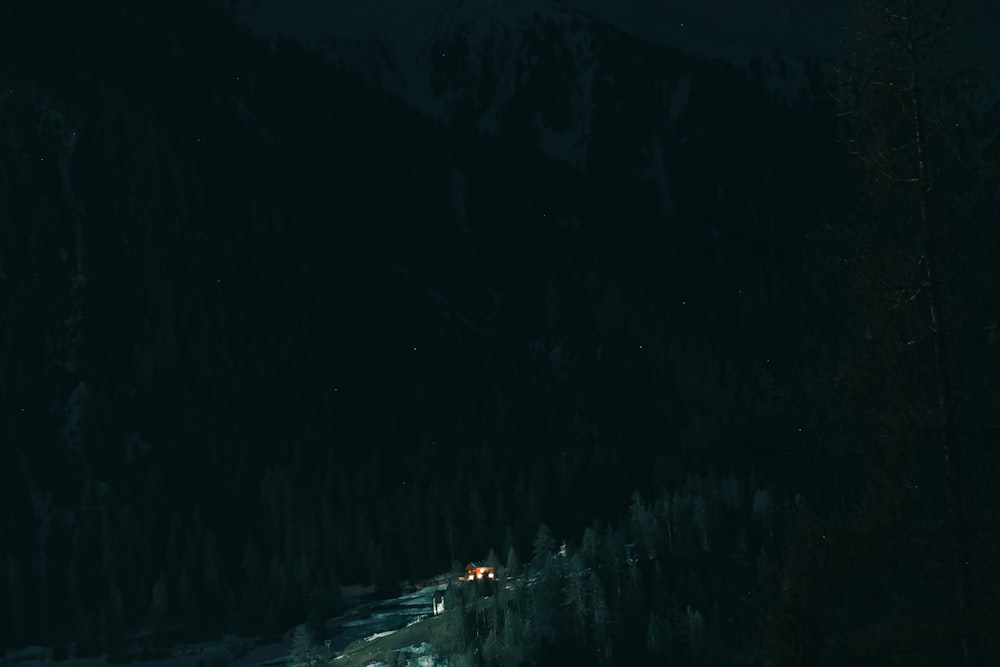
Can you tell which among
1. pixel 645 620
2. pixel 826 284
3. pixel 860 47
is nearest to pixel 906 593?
pixel 826 284

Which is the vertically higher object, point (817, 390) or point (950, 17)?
point (950, 17)

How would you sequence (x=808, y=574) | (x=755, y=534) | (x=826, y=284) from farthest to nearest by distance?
1. (x=755, y=534)
2. (x=826, y=284)
3. (x=808, y=574)

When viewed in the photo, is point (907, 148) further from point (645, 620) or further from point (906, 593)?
point (645, 620)

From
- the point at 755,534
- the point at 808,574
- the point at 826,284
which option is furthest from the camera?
the point at 755,534

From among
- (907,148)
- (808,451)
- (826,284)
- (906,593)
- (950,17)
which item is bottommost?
(906,593)

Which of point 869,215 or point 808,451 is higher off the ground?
point 869,215

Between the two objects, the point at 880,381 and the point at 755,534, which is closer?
the point at 880,381

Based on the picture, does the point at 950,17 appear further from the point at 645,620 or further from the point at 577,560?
the point at 577,560

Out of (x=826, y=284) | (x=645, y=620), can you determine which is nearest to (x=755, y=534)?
(x=645, y=620)

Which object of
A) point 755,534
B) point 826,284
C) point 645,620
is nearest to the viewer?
point 826,284
